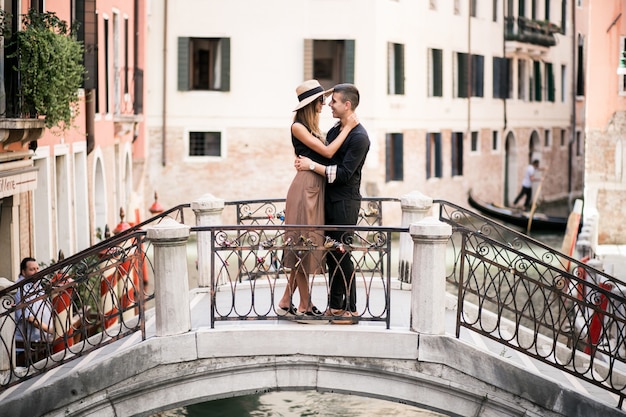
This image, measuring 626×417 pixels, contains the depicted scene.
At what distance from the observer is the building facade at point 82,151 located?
11.4 metres

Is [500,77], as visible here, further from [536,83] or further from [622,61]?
[622,61]

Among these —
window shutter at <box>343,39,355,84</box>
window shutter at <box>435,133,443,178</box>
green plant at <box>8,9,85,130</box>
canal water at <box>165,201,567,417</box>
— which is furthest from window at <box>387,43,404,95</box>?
green plant at <box>8,9,85,130</box>

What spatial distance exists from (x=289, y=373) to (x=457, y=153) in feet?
75.7

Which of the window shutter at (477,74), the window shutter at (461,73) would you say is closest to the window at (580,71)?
the window shutter at (477,74)

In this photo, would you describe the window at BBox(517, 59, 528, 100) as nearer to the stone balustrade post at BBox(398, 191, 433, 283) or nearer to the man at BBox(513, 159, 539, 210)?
the man at BBox(513, 159, 539, 210)

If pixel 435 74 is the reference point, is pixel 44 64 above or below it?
below

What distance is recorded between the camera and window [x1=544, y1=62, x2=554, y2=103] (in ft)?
124

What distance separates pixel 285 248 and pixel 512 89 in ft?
90.0

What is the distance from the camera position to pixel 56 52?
1105 cm

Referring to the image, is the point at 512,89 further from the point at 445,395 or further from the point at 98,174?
the point at 445,395

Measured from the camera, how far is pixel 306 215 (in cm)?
807

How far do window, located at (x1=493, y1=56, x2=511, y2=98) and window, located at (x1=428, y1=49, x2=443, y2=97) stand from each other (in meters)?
4.07

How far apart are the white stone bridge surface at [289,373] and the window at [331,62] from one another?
1824cm

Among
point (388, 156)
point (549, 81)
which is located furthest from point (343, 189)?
point (549, 81)
